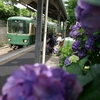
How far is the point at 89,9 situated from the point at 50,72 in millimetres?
137

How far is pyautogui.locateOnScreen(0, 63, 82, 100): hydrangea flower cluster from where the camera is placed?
1.44ft

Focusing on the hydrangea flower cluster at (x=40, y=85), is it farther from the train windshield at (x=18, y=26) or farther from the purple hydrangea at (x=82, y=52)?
the train windshield at (x=18, y=26)

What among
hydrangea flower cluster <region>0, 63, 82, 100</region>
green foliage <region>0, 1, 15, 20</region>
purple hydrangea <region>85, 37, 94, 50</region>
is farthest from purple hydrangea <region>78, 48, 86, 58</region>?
green foliage <region>0, 1, 15, 20</region>

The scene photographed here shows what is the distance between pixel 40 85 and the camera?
1.43ft

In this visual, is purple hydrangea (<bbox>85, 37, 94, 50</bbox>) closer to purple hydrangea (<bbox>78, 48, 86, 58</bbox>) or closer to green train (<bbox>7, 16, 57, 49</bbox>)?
purple hydrangea (<bbox>78, 48, 86, 58</bbox>)

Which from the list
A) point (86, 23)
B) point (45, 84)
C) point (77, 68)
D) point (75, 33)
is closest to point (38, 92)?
point (45, 84)

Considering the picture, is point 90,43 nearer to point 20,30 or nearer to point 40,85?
point 40,85

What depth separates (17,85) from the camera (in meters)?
0.47

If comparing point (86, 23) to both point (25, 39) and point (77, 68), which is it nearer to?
point (77, 68)

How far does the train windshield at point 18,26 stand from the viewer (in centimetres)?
2036

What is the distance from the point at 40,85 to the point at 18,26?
20.3 metres

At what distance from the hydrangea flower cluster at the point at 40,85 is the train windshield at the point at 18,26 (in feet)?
66.0

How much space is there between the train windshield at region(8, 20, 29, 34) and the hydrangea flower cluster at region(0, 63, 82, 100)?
2012cm

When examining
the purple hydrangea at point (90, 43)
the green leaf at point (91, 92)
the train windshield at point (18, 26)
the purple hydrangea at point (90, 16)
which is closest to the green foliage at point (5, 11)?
the train windshield at point (18, 26)
